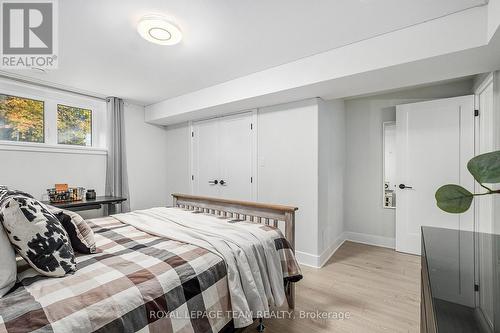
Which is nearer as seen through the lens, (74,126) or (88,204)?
(88,204)

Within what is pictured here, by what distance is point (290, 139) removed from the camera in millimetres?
3057

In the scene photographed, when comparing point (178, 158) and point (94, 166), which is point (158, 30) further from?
point (178, 158)

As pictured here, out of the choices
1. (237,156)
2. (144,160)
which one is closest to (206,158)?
(237,156)

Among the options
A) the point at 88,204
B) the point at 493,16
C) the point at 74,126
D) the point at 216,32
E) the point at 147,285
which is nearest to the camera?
the point at 147,285

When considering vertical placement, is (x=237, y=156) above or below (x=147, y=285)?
above

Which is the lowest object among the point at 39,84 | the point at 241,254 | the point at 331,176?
the point at 241,254

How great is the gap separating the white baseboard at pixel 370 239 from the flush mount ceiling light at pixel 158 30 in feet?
12.0

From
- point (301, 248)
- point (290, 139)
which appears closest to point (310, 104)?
point (290, 139)

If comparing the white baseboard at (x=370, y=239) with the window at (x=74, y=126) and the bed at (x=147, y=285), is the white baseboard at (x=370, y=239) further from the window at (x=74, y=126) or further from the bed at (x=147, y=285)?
the window at (x=74, y=126)

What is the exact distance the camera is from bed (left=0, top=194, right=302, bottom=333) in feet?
2.74

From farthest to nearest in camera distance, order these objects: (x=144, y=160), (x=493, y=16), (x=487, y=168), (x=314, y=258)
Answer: (x=144, y=160)
(x=314, y=258)
(x=493, y=16)
(x=487, y=168)

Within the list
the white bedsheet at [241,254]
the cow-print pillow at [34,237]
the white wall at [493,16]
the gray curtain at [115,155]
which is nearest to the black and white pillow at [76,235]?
the cow-print pillow at [34,237]

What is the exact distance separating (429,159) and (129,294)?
3.54 meters

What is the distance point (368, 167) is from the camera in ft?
12.0
